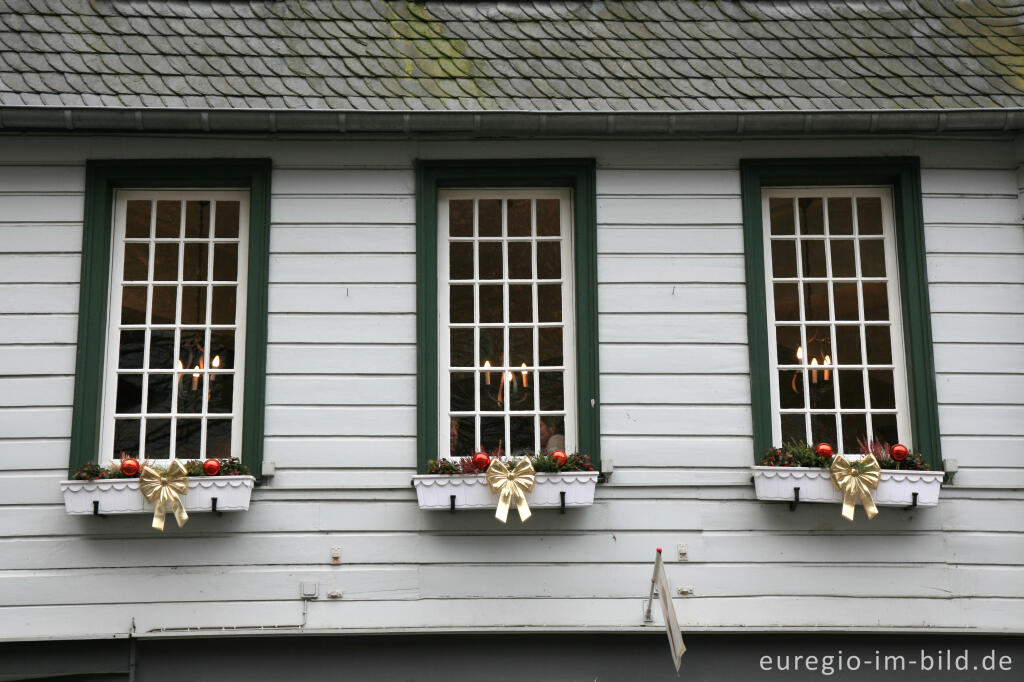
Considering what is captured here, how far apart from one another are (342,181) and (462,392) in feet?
5.58

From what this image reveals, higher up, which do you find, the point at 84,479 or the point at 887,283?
the point at 887,283

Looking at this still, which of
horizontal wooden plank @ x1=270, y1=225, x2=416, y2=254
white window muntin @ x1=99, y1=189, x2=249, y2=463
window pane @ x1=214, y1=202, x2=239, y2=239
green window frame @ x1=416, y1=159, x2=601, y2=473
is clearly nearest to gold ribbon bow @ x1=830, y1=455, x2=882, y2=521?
green window frame @ x1=416, y1=159, x2=601, y2=473

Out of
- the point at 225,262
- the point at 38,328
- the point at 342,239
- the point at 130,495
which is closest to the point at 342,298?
the point at 342,239

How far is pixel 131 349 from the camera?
6.66 meters

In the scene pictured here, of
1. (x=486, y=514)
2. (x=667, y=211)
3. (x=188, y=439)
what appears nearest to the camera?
(x=486, y=514)

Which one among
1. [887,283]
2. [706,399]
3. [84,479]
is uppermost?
[887,283]

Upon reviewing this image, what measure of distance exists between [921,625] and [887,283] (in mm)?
2335

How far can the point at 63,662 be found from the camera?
6141 millimetres

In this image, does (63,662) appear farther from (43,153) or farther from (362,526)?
(43,153)

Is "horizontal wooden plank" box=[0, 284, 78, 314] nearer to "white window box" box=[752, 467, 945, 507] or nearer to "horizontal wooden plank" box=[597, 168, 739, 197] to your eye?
"horizontal wooden plank" box=[597, 168, 739, 197]

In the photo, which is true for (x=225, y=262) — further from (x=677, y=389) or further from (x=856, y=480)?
(x=856, y=480)

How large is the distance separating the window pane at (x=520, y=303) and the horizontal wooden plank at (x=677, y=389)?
745 mm

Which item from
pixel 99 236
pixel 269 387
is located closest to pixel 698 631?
pixel 269 387

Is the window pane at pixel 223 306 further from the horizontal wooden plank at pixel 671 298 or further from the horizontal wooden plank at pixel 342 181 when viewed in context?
the horizontal wooden plank at pixel 671 298
